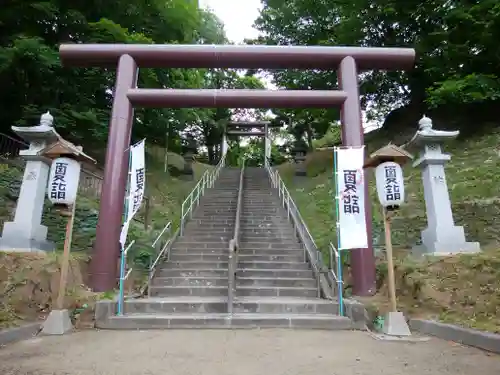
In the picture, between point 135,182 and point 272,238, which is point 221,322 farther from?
point 272,238

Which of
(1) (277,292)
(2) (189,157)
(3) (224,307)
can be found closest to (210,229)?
(1) (277,292)

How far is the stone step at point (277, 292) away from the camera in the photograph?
721 cm

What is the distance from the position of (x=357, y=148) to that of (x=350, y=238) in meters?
1.61

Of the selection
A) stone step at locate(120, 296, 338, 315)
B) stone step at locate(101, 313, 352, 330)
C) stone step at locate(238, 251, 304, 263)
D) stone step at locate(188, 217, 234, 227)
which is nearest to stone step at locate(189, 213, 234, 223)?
stone step at locate(188, 217, 234, 227)

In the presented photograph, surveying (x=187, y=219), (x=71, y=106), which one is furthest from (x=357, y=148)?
(x=71, y=106)

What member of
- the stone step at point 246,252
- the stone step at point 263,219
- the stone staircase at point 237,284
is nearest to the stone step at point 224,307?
the stone staircase at point 237,284

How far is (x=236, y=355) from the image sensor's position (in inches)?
167

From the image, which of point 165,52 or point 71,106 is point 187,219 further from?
point 71,106

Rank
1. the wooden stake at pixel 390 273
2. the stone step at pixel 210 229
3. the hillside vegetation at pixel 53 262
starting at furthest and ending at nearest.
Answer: the stone step at pixel 210 229, the hillside vegetation at pixel 53 262, the wooden stake at pixel 390 273

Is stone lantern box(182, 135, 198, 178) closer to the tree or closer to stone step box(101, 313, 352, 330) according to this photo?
the tree

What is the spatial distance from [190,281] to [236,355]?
3.49 m

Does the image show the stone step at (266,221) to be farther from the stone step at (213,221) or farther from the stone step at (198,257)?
the stone step at (198,257)

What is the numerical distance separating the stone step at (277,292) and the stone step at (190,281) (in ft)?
1.48

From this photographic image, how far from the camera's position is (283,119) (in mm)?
26156
